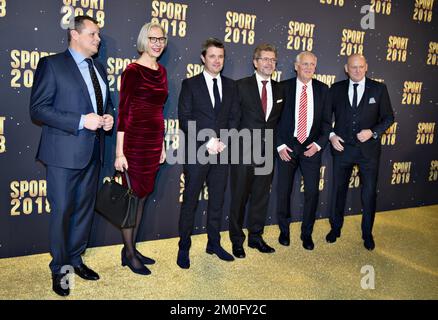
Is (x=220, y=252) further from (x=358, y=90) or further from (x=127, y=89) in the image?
(x=358, y=90)

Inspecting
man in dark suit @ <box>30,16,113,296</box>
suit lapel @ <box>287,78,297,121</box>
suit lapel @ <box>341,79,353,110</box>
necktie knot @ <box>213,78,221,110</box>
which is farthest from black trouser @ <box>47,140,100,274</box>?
suit lapel @ <box>341,79,353,110</box>

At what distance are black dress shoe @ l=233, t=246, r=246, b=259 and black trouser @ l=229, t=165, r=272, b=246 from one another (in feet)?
0.11

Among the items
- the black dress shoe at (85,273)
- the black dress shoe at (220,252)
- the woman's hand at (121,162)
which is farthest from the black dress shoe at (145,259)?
the woman's hand at (121,162)

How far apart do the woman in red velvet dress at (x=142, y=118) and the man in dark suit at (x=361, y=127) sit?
5.63ft

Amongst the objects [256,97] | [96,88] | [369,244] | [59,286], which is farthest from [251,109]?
[59,286]

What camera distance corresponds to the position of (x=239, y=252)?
3.78 meters

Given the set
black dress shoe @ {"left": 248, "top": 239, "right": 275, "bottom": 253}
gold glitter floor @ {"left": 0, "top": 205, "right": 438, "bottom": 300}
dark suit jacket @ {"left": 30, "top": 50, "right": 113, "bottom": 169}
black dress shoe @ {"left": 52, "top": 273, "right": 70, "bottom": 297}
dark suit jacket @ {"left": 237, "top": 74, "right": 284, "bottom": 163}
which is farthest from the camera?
black dress shoe @ {"left": 248, "top": 239, "right": 275, "bottom": 253}

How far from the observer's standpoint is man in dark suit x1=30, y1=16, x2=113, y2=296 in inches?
113

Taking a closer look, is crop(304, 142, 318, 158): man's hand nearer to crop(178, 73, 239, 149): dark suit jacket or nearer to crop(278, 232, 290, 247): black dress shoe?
crop(278, 232, 290, 247): black dress shoe

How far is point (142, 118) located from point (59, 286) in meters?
1.30

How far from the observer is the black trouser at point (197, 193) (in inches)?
138

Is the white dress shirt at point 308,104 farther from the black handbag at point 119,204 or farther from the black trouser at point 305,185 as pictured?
the black handbag at point 119,204

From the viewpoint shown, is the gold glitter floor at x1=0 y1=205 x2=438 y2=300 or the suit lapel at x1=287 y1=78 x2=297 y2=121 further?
the suit lapel at x1=287 y1=78 x2=297 y2=121

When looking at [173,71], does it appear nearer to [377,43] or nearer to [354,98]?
[354,98]
